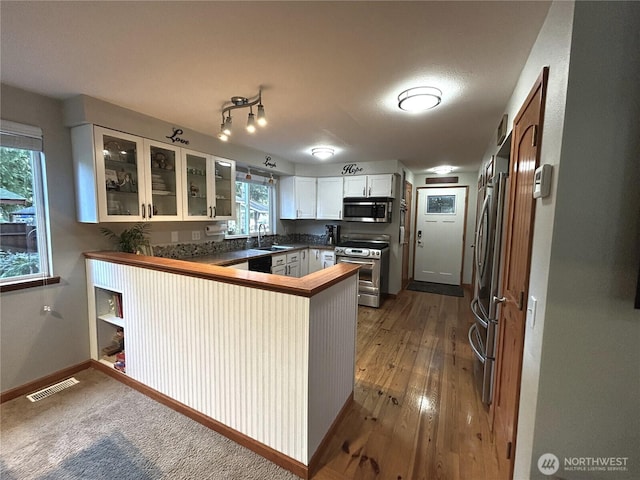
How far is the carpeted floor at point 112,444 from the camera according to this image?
153 cm

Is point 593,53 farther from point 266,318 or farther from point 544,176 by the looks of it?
point 266,318

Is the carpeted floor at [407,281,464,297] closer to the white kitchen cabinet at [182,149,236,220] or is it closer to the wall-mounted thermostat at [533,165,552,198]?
the white kitchen cabinet at [182,149,236,220]

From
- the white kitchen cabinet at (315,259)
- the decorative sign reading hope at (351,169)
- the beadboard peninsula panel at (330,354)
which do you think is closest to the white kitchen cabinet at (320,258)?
the white kitchen cabinet at (315,259)

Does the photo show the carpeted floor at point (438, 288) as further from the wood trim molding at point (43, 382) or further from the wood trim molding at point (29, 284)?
the wood trim molding at point (29, 284)

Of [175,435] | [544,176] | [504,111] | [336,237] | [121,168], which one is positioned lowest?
[175,435]

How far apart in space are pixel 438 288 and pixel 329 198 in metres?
2.84

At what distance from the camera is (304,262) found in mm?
Answer: 4641

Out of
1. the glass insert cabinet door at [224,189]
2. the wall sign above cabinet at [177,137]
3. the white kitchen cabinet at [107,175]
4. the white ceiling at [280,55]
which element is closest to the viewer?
the white ceiling at [280,55]

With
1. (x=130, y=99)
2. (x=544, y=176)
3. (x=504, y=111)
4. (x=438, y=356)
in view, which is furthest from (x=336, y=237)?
(x=544, y=176)

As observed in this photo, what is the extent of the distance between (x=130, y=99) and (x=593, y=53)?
2777mm

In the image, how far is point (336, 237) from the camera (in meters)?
4.97

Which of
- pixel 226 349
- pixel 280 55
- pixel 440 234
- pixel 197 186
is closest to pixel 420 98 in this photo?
pixel 280 55

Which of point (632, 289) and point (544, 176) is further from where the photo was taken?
point (544, 176)

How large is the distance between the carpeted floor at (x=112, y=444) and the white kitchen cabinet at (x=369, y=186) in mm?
3670
